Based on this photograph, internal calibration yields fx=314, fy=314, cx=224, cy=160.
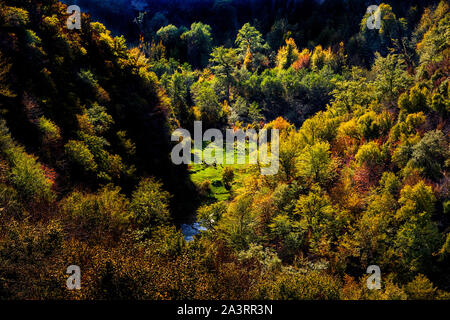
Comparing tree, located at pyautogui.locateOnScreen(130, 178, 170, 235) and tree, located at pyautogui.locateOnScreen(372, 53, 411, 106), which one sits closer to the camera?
tree, located at pyautogui.locateOnScreen(130, 178, 170, 235)

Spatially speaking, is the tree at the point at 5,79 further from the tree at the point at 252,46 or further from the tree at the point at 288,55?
the tree at the point at 288,55

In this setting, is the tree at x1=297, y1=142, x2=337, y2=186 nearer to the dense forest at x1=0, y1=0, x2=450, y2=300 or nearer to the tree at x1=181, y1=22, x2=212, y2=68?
the dense forest at x1=0, y1=0, x2=450, y2=300

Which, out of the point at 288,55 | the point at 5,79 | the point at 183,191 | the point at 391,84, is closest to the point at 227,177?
the point at 183,191

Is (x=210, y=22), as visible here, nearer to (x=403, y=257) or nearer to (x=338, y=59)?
(x=338, y=59)

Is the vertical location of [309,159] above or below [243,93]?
below

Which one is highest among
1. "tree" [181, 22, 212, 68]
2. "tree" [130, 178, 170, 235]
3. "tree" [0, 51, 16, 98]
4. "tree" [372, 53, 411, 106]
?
"tree" [181, 22, 212, 68]

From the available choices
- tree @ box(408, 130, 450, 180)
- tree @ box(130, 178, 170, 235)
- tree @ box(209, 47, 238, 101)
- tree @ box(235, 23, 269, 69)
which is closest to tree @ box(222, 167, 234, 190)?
tree @ box(130, 178, 170, 235)
